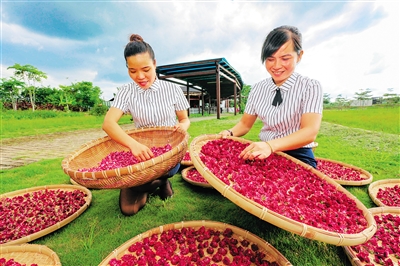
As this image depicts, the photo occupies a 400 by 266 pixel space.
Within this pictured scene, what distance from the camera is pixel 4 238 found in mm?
1947

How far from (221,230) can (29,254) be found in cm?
149

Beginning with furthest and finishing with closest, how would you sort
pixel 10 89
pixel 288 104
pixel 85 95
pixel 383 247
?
pixel 85 95, pixel 10 89, pixel 288 104, pixel 383 247

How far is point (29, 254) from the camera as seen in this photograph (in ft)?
5.48

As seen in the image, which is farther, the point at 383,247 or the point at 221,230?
the point at 221,230

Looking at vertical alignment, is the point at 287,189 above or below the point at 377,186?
above

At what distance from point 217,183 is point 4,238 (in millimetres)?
2053

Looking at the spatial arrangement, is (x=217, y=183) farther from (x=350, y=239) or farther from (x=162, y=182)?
(x=162, y=182)

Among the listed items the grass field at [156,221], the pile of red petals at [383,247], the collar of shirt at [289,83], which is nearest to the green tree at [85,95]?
the grass field at [156,221]

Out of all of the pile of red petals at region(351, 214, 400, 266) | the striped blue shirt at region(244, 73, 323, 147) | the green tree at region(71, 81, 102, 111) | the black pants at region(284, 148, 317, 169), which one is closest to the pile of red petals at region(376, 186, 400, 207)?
the pile of red petals at region(351, 214, 400, 266)

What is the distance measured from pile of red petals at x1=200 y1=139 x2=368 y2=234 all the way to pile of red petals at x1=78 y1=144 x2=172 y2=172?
0.59m

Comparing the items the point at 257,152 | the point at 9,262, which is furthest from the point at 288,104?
the point at 9,262

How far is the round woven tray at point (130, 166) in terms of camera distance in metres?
1.56

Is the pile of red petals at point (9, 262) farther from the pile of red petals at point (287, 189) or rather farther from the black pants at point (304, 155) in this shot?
the black pants at point (304, 155)

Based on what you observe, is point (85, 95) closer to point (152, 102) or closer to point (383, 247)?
point (152, 102)
